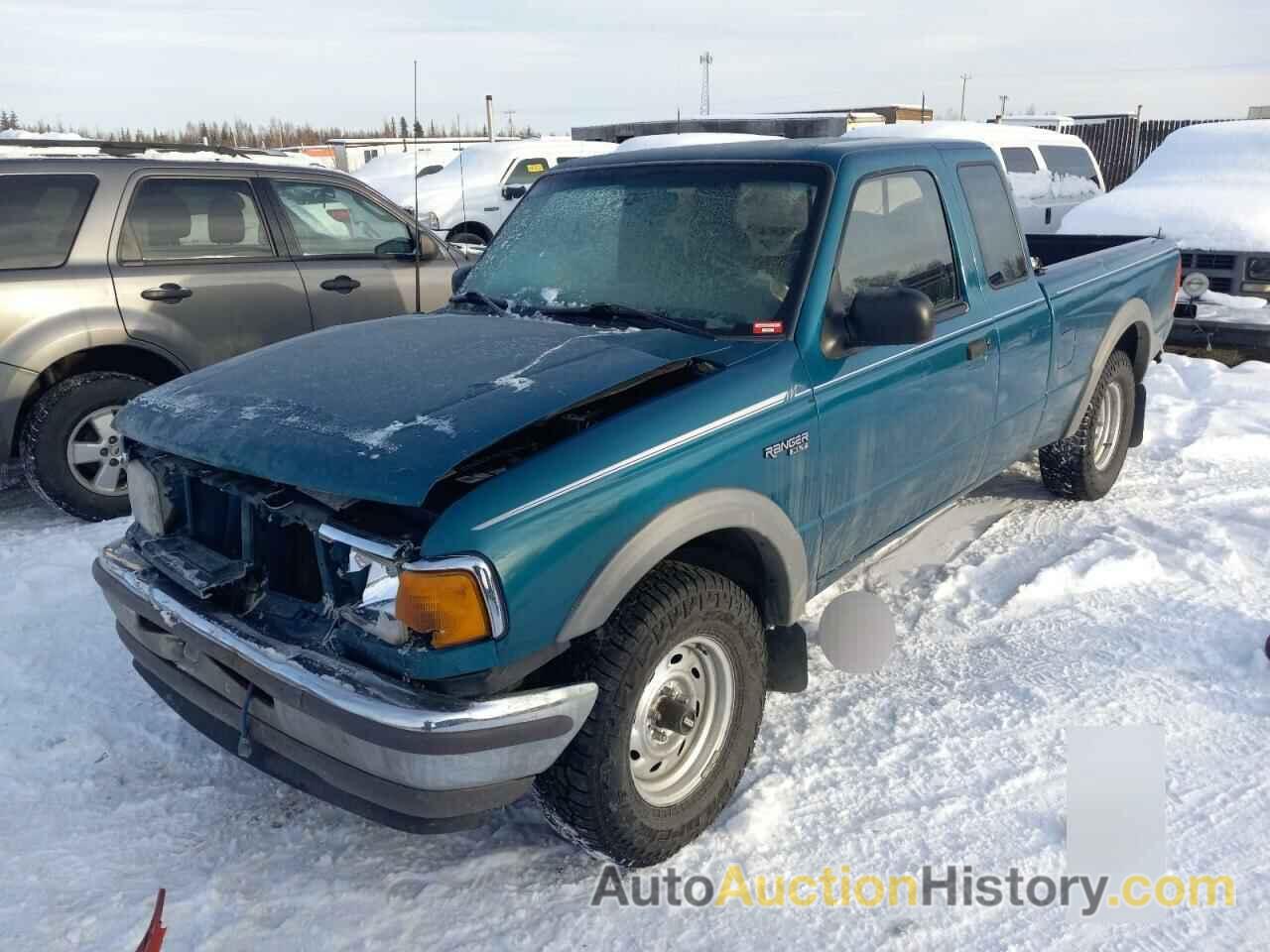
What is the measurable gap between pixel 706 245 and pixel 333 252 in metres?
3.71

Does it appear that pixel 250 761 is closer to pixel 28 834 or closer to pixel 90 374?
pixel 28 834

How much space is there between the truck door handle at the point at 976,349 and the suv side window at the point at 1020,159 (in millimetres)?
9731

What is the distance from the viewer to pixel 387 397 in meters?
2.77

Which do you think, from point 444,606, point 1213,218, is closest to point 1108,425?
point 1213,218

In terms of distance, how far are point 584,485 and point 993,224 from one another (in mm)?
2682

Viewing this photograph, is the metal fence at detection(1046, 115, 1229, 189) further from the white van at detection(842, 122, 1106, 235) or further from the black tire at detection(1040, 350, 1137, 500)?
the black tire at detection(1040, 350, 1137, 500)

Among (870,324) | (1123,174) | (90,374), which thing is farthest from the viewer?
(1123,174)

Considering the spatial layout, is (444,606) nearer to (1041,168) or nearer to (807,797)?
(807,797)

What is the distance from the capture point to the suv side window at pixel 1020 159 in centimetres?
1258

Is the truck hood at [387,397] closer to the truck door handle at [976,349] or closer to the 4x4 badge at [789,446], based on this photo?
the 4x4 badge at [789,446]

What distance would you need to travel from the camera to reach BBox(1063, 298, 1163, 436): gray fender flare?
5020 mm

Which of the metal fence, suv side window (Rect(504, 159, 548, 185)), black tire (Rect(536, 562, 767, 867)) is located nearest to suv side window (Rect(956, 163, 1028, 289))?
black tire (Rect(536, 562, 767, 867))

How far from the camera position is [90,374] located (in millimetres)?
5332

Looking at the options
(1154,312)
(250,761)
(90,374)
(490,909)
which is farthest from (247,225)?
(1154,312)
